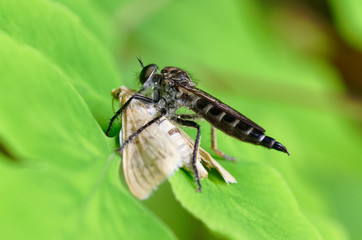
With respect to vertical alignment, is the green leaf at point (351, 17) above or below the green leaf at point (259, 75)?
above

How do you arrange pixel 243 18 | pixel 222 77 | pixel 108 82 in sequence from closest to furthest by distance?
pixel 108 82 < pixel 222 77 < pixel 243 18

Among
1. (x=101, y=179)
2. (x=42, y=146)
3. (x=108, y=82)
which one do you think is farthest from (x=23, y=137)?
(x=108, y=82)

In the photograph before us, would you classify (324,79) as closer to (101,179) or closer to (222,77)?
(222,77)

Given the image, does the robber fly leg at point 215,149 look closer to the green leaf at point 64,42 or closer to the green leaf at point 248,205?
the green leaf at point 248,205

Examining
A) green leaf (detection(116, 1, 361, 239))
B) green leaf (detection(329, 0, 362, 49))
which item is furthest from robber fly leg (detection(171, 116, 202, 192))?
green leaf (detection(329, 0, 362, 49))

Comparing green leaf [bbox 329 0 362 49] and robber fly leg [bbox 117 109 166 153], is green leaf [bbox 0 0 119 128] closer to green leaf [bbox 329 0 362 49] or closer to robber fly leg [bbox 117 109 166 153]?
robber fly leg [bbox 117 109 166 153]

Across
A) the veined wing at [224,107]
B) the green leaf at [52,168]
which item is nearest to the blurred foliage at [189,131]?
the green leaf at [52,168]
